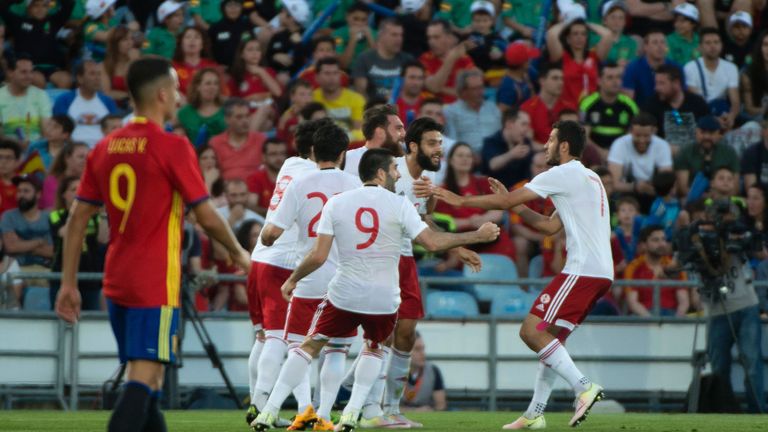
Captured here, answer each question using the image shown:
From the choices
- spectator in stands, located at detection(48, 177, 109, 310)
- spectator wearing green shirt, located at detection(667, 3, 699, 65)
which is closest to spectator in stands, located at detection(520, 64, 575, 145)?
spectator wearing green shirt, located at detection(667, 3, 699, 65)

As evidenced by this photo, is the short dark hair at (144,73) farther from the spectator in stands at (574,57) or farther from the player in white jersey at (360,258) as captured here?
the spectator in stands at (574,57)

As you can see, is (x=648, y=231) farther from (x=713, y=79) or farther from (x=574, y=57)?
(x=713, y=79)

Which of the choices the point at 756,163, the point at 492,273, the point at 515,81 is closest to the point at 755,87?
the point at 756,163

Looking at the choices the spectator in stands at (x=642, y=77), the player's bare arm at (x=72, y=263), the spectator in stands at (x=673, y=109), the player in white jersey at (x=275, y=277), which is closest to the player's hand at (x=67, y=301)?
the player's bare arm at (x=72, y=263)

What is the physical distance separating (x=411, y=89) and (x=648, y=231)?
359 centimetres

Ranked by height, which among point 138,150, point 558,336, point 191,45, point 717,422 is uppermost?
point 191,45

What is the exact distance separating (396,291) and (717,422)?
409cm

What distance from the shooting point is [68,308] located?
7605 millimetres

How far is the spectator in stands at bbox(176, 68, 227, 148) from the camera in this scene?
1870 centimetres

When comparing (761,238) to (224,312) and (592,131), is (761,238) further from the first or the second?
(224,312)

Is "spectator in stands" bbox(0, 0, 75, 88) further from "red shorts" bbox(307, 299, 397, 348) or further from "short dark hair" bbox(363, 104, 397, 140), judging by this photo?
"red shorts" bbox(307, 299, 397, 348)

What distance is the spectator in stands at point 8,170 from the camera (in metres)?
17.2

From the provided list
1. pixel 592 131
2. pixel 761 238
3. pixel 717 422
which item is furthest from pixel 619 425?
pixel 592 131

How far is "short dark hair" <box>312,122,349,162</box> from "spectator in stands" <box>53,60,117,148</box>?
794cm
